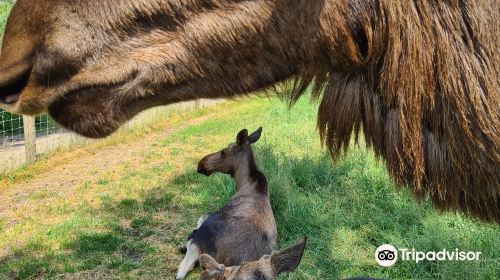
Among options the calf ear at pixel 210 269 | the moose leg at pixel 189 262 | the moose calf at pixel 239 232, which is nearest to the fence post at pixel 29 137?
the moose calf at pixel 239 232

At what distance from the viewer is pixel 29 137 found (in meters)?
9.52

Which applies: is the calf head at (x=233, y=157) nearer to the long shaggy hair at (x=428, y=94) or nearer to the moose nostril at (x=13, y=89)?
the long shaggy hair at (x=428, y=94)

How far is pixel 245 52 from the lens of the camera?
69.1 inches

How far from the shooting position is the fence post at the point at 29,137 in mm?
9445

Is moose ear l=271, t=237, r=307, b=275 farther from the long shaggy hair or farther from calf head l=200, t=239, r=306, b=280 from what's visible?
the long shaggy hair

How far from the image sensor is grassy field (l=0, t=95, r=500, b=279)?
16.6 feet

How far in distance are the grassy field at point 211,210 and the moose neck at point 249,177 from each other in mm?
416

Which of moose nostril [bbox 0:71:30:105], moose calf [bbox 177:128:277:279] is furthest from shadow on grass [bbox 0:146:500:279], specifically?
moose nostril [bbox 0:71:30:105]

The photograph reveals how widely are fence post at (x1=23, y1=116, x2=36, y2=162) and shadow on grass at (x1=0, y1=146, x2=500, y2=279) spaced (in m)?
2.52

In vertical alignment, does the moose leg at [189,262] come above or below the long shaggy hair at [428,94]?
below

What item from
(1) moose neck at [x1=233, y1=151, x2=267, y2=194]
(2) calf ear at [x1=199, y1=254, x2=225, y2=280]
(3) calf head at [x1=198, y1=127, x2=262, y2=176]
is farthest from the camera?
(3) calf head at [x1=198, y1=127, x2=262, y2=176]

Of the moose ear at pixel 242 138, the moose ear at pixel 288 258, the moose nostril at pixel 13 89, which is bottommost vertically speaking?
the moose ear at pixel 288 258

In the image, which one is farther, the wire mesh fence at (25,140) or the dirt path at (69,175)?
the wire mesh fence at (25,140)

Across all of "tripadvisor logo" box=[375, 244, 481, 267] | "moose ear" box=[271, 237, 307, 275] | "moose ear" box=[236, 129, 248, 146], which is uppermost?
"moose ear" box=[236, 129, 248, 146]
